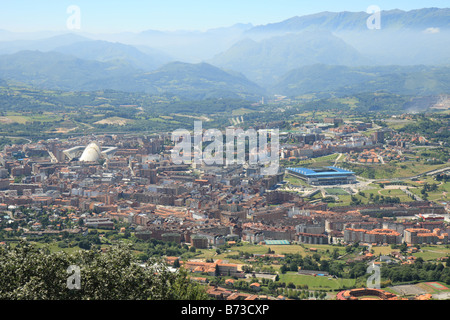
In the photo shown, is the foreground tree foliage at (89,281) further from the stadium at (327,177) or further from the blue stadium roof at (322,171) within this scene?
the blue stadium roof at (322,171)

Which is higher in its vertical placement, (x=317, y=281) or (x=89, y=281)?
(x=89, y=281)

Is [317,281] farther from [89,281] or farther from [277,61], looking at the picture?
[277,61]

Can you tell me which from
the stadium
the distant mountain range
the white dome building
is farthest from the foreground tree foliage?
the distant mountain range

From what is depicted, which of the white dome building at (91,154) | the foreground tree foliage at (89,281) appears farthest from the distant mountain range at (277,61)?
the foreground tree foliage at (89,281)

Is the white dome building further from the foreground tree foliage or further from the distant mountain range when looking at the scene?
the distant mountain range

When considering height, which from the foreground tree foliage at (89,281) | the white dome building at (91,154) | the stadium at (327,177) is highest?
the foreground tree foliage at (89,281)

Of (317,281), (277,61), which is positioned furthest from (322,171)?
(277,61)

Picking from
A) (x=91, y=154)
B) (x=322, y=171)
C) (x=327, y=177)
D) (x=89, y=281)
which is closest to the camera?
(x=89, y=281)

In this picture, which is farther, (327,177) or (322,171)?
(322,171)
